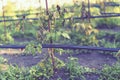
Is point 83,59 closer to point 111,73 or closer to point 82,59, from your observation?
point 82,59

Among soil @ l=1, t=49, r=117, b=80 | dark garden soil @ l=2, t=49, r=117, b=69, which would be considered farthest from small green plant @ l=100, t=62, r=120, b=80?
dark garden soil @ l=2, t=49, r=117, b=69

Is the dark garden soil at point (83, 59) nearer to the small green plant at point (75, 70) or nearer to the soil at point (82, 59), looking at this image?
the soil at point (82, 59)

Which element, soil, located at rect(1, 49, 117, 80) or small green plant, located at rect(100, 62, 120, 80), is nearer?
small green plant, located at rect(100, 62, 120, 80)

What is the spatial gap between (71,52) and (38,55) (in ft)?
1.87

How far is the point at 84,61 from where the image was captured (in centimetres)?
448

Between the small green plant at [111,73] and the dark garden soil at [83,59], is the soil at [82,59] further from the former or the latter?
the small green plant at [111,73]

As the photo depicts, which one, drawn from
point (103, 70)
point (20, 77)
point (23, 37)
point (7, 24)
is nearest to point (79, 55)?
point (103, 70)

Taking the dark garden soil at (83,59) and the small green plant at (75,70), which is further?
the dark garden soil at (83,59)

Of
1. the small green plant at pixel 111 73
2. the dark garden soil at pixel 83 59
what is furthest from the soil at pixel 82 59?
the small green plant at pixel 111 73

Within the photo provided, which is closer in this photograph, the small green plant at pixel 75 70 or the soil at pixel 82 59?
the small green plant at pixel 75 70

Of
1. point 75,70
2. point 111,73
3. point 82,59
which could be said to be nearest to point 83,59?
point 82,59

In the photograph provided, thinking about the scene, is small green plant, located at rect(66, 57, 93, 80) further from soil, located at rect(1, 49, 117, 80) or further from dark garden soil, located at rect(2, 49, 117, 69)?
dark garden soil, located at rect(2, 49, 117, 69)

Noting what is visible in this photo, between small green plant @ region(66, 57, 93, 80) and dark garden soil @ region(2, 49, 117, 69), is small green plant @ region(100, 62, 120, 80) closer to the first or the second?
small green plant @ region(66, 57, 93, 80)

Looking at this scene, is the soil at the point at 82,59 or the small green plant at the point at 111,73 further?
the soil at the point at 82,59
